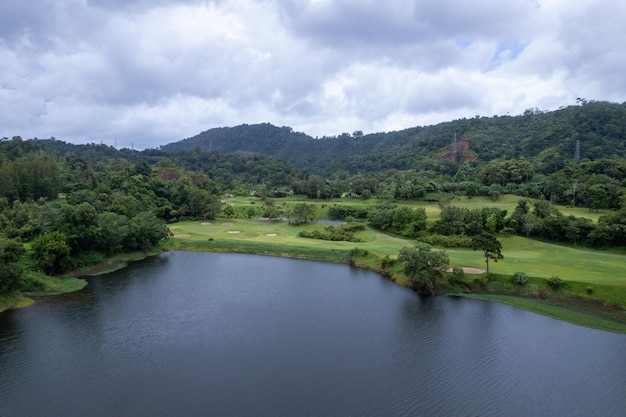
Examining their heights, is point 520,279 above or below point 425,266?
below

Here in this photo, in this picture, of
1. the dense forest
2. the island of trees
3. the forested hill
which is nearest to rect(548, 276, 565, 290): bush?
the island of trees

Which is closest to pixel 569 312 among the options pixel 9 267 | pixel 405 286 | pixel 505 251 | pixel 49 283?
pixel 405 286

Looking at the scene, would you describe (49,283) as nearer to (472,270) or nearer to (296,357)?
(296,357)

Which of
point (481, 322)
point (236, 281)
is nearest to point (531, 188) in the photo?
point (481, 322)

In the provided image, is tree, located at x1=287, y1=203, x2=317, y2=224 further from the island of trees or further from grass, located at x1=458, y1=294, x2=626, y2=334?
grass, located at x1=458, y1=294, x2=626, y2=334

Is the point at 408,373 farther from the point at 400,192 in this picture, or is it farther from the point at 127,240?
the point at 400,192

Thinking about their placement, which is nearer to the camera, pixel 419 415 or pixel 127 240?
pixel 419 415

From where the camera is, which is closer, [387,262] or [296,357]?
[296,357]
